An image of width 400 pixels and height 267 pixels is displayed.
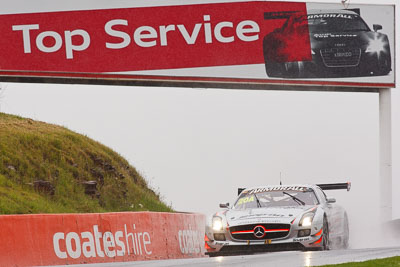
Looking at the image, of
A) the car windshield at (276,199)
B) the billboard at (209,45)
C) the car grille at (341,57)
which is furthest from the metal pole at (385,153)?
the car windshield at (276,199)

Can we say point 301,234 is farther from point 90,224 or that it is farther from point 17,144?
point 17,144

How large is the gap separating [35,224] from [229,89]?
13.4 metres

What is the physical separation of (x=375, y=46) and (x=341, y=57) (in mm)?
1183

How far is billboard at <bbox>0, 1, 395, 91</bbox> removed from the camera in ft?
77.4

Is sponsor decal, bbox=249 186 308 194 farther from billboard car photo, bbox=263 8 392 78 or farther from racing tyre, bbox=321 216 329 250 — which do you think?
billboard car photo, bbox=263 8 392 78

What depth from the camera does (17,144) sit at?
27.0m

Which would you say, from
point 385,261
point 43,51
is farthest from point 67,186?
point 385,261

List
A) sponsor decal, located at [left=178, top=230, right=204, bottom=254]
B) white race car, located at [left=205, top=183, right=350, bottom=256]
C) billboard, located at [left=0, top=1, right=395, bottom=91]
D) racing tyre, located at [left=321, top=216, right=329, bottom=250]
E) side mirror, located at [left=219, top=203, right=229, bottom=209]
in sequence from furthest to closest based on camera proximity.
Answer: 1. billboard, located at [left=0, top=1, right=395, bottom=91]
2. sponsor decal, located at [left=178, top=230, right=204, bottom=254]
3. side mirror, located at [left=219, top=203, right=229, bottom=209]
4. racing tyre, located at [left=321, top=216, right=329, bottom=250]
5. white race car, located at [left=205, top=183, right=350, bottom=256]

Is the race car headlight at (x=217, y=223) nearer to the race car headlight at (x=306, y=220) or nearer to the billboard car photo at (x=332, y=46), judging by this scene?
the race car headlight at (x=306, y=220)

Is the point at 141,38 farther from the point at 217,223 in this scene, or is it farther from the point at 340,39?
the point at 217,223

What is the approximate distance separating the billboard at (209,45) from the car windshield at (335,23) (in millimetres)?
30

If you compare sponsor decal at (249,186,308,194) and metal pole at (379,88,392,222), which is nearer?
sponsor decal at (249,186,308,194)

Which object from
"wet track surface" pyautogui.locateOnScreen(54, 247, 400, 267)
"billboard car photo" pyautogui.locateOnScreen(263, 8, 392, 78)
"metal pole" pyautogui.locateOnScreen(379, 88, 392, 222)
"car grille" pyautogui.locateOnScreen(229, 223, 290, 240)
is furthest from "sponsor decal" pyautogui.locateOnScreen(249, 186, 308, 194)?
"metal pole" pyautogui.locateOnScreen(379, 88, 392, 222)

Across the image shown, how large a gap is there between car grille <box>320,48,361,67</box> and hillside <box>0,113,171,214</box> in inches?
311
